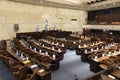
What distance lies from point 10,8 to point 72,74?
1047 centimetres

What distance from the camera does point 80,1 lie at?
19.0 m

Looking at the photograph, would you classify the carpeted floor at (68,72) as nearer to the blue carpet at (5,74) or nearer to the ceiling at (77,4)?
the blue carpet at (5,74)

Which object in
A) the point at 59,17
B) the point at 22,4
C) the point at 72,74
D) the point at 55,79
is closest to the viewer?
the point at 55,79

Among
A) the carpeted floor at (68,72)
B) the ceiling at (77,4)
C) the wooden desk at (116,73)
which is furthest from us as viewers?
the ceiling at (77,4)

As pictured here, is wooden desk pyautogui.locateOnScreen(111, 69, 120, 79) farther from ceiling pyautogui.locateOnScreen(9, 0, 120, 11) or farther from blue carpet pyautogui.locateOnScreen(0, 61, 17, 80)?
ceiling pyautogui.locateOnScreen(9, 0, 120, 11)

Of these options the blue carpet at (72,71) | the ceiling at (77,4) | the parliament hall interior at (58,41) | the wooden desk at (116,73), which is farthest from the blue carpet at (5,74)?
the ceiling at (77,4)

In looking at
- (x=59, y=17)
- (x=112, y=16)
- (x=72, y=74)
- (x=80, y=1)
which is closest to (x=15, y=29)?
(x=59, y=17)

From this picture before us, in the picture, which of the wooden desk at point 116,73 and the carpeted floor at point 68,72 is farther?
the carpeted floor at point 68,72

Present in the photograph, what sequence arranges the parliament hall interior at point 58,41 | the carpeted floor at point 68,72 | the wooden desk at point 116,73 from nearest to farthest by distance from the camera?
the wooden desk at point 116,73 < the parliament hall interior at point 58,41 < the carpeted floor at point 68,72

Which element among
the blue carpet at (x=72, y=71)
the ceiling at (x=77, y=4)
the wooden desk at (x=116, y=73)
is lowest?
the blue carpet at (x=72, y=71)

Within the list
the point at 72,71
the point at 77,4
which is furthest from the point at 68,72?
the point at 77,4

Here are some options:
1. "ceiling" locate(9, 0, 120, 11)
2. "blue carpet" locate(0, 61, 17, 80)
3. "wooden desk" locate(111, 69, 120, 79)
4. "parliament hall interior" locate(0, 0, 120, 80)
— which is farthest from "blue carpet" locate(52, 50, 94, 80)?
"ceiling" locate(9, 0, 120, 11)

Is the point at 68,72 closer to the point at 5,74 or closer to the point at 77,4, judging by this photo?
the point at 5,74

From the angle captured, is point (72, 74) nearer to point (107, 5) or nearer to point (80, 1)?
point (107, 5)
